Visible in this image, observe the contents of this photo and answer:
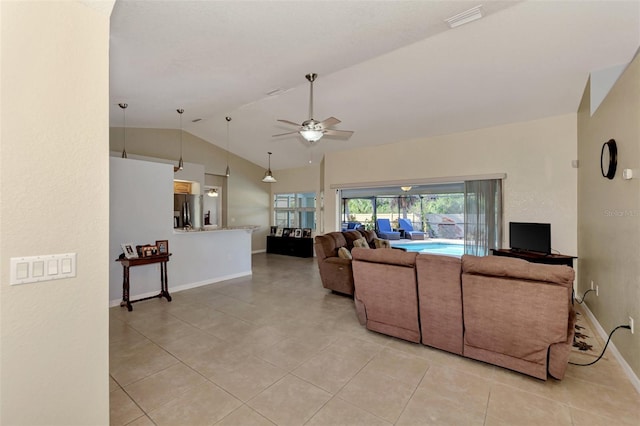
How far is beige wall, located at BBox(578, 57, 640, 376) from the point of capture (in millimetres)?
2285

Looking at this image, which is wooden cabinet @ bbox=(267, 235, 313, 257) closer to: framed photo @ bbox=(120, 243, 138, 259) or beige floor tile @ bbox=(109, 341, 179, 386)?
framed photo @ bbox=(120, 243, 138, 259)

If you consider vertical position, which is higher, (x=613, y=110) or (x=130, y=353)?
(x=613, y=110)

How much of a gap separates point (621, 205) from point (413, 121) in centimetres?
337

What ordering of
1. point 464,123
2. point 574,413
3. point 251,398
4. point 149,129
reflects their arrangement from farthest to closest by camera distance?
point 149,129, point 464,123, point 251,398, point 574,413

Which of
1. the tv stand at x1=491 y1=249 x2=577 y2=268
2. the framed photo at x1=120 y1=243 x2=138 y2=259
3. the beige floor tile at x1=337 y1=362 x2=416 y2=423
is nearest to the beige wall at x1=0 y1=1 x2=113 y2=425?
the beige floor tile at x1=337 y1=362 x2=416 y2=423

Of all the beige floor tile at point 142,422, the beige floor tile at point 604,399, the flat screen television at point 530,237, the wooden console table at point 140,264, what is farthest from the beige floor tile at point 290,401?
the flat screen television at point 530,237

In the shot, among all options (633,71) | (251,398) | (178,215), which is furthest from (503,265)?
(178,215)

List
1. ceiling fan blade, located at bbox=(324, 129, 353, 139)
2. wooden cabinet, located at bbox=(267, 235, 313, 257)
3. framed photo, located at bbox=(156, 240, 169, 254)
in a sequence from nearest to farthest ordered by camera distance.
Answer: ceiling fan blade, located at bbox=(324, 129, 353, 139) → framed photo, located at bbox=(156, 240, 169, 254) → wooden cabinet, located at bbox=(267, 235, 313, 257)

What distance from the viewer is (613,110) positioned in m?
2.78

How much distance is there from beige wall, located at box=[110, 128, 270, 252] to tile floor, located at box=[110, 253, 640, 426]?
4.52m

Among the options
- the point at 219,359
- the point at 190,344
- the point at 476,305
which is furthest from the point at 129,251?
the point at 476,305

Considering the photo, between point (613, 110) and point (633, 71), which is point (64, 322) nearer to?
point (633, 71)

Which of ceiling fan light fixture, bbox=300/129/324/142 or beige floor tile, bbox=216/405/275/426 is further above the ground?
ceiling fan light fixture, bbox=300/129/324/142

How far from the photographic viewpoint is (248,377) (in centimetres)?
Answer: 234
